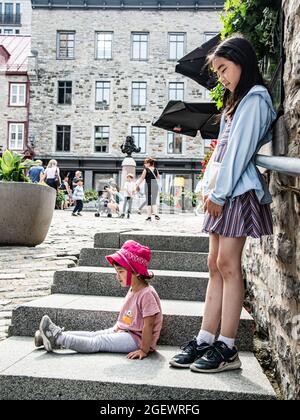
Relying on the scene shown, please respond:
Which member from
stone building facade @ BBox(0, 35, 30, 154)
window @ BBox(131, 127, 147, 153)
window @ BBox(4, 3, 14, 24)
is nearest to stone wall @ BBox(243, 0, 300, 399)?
window @ BBox(131, 127, 147, 153)

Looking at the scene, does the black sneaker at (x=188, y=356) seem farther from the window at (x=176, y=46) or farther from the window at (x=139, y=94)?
the window at (x=176, y=46)

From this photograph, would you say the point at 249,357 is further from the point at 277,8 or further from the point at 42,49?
the point at 42,49

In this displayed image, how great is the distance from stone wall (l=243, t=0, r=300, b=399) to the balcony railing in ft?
196

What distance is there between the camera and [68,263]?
586cm

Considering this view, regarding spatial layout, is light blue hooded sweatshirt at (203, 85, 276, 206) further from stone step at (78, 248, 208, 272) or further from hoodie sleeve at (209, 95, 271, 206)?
stone step at (78, 248, 208, 272)

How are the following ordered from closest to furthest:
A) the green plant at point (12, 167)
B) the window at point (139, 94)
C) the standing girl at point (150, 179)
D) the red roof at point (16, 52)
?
the green plant at point (12, 167), the standing girl at point (150, 179), the window at point (139, 94), the red roof at point (16, 52)

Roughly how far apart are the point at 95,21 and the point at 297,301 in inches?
1239

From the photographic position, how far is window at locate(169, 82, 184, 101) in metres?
30.5

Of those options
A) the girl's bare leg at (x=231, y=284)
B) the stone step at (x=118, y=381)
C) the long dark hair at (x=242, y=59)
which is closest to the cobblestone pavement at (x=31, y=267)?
the stone step at (x=118, y=381)

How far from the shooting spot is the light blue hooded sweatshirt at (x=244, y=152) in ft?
8.80

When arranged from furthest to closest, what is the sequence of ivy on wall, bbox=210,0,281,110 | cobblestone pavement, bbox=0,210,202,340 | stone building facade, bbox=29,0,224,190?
stone building facade, bbox=29,0,224,190, cobblestone pavement, bbox=0,210,202,340, ivy on wall, bbox=210,0,281,110

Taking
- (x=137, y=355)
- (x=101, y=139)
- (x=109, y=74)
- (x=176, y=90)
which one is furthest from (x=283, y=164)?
(x=109, y=74)

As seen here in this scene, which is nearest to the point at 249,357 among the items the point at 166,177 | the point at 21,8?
the point at 166,177

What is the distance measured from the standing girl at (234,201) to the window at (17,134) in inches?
1159
